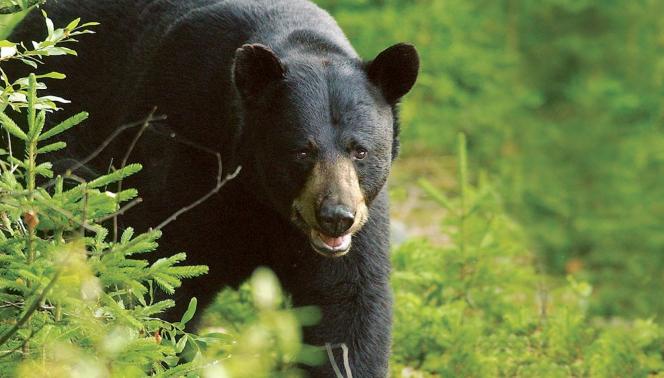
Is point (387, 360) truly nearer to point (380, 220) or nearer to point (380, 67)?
point (380, 220)

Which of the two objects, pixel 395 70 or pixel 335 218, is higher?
pixel 395 70

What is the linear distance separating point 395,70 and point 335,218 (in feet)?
2.67

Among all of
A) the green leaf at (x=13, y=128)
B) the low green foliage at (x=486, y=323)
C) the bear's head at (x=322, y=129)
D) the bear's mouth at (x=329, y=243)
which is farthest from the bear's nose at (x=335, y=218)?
the low green foliage at (x=486, y=323)

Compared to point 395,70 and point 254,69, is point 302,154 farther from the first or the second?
point 395,70

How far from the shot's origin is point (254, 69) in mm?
4531

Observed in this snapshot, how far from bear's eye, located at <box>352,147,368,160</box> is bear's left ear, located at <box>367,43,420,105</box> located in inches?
14.4

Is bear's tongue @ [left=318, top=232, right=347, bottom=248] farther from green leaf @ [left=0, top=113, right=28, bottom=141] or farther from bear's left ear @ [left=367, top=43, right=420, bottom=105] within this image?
green leaf @ [left=0, top=113, right=28, bottom=141]

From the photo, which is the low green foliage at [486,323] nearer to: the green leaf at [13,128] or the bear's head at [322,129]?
the bear's head at [322,129]

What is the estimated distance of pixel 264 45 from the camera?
475cm

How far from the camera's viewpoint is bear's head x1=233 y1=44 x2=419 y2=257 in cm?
432

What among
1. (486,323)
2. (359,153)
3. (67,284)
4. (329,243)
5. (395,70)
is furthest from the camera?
(486,323)

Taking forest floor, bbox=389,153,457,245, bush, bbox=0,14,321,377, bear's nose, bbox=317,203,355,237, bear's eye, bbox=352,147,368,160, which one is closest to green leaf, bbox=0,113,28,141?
bush, bbox=0,14,321,377

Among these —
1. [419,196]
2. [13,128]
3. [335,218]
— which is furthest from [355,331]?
[419,196]

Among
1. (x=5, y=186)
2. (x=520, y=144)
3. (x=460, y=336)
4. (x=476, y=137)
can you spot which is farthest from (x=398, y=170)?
(x=5, y=186)
